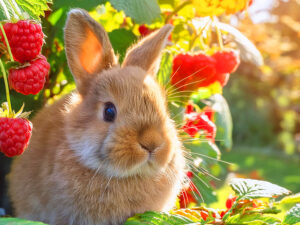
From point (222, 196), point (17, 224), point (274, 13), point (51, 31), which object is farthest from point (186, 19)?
point (274, 13)

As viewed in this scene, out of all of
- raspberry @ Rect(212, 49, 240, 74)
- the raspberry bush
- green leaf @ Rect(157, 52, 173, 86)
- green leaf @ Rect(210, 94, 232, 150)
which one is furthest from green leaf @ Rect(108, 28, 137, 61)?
green leaf @ Rect(210, 94, 232, 150)

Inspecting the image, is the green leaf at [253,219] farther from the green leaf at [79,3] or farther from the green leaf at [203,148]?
the green leaf at [79,3]

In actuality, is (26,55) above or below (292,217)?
above

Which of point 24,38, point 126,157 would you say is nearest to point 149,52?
point 126,157

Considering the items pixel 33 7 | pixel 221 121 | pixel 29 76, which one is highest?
pixel 33 7

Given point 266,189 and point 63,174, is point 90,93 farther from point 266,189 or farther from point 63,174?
point 266,189

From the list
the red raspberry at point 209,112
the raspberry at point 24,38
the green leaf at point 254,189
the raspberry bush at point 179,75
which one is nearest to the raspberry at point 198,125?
the raspberry bush at point 179,75

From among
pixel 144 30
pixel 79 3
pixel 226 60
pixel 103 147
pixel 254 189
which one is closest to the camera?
pixel 254 189

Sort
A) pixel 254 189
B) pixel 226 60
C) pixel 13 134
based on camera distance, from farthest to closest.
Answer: pixel 226 60, pixel 254 189, pixel 13 134

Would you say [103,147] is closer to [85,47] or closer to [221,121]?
[85,47]
